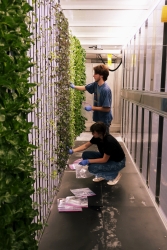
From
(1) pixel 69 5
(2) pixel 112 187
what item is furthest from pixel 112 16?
(2) pixel 112 187

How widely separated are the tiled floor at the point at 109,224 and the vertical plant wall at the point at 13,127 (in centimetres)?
126

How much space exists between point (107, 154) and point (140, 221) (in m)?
1.19

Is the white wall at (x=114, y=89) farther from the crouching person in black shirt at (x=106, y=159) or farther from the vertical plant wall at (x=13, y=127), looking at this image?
the vertical plant wall at (x=13, y=127)

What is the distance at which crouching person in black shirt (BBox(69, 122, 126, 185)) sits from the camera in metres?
4.10

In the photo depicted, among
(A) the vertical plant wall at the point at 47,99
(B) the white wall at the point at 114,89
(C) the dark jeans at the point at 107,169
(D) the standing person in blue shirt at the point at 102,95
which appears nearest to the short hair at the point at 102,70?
(D) the standing person in blue shirt at the point at 102,95

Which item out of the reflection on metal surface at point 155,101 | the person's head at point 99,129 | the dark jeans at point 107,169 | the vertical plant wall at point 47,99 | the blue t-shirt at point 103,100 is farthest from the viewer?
the blue t-shirt at point 103,100

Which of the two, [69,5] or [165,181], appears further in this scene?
[69,5]

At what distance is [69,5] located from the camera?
446 cm

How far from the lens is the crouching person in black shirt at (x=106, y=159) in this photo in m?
4.10

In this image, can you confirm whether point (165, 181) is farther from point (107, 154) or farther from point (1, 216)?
point (1, 216)

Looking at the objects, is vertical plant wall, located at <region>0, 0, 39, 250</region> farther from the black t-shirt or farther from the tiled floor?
the black t-shirt

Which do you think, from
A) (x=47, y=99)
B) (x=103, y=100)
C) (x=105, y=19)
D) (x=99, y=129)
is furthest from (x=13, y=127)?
(x=105, y=19)

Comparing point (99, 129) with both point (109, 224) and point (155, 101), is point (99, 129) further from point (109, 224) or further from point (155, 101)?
point (109, 224)

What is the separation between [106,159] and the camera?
165 inches
